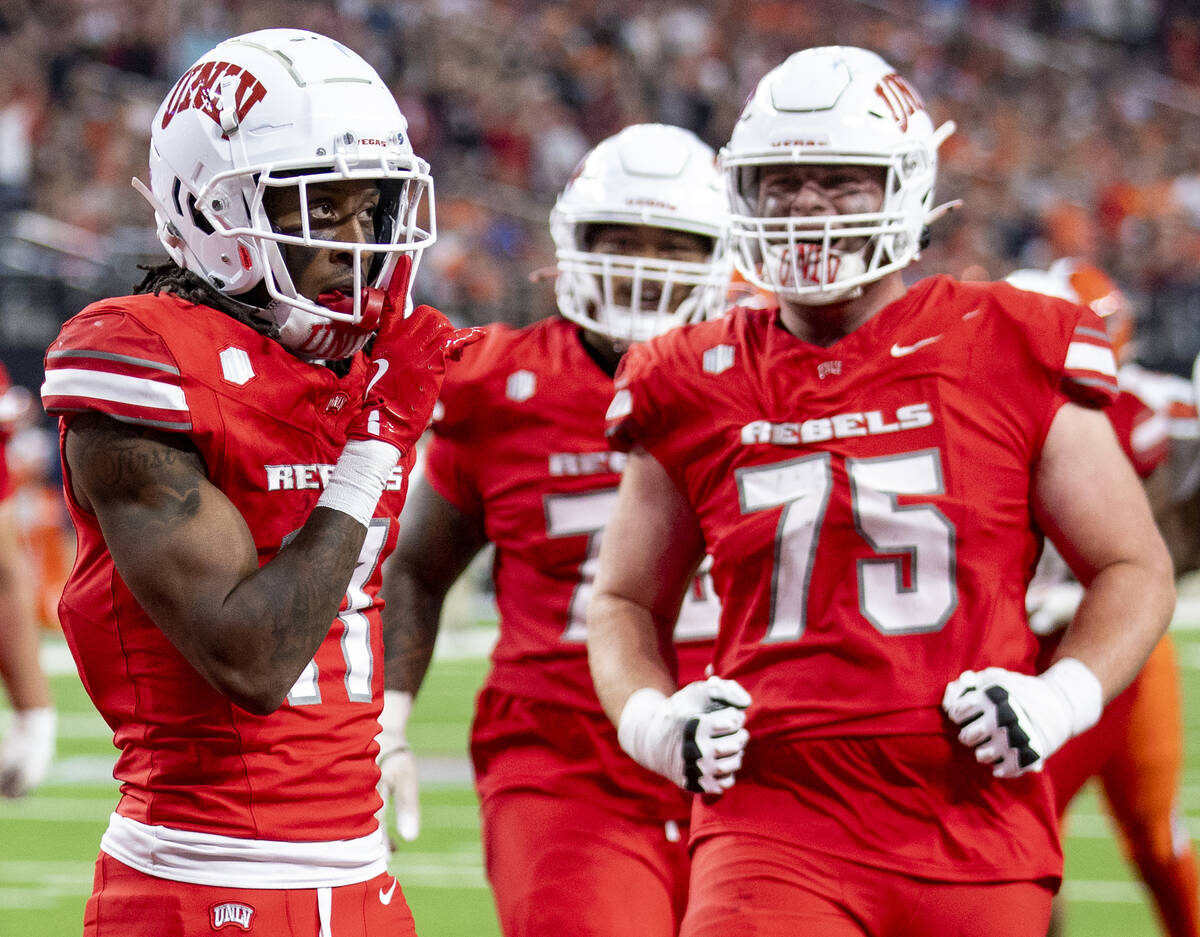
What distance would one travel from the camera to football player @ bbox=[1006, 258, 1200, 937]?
4.14 m

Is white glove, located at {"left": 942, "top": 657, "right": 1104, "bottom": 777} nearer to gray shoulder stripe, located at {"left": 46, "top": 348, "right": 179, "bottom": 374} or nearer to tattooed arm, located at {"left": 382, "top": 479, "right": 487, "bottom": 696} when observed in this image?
gray shoulder stripe, located at {"left": 46, "top": 348, "right": 179, "bottom": 374}

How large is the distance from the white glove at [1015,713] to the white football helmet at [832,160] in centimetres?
63

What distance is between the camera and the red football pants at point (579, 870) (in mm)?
2943

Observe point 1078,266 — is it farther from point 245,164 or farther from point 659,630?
point 245,164

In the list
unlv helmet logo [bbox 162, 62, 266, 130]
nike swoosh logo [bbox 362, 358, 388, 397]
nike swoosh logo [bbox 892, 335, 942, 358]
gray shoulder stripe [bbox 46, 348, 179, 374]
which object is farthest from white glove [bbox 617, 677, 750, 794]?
unlv helmet logo [bbox 162, 62, 266, 130]

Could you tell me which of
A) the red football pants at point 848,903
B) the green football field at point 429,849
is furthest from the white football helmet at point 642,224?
the green football field at point 429,849

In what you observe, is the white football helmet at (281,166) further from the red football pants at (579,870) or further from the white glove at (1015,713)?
the red football pants at (579,870)

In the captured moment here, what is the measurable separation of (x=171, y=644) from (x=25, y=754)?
2346 mm

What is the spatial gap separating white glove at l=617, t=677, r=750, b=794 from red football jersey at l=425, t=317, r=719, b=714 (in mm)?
617

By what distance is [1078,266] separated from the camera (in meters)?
5.05

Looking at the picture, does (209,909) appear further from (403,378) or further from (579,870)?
(579,870)

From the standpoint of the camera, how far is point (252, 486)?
2172 millimetres

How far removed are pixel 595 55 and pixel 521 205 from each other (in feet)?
7.13

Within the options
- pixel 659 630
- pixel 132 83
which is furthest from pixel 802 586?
pixel 132 83
